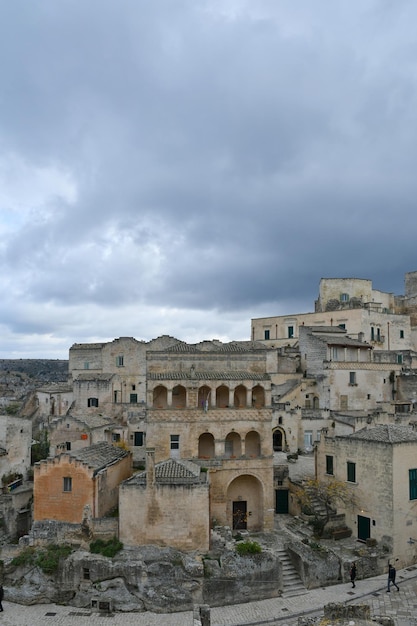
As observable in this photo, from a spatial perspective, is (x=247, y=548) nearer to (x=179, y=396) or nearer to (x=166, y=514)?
(x=166, y=514)

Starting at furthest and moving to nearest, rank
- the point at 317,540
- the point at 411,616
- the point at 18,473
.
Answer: the point at 18,473 → the point at 317,540 → the point at 411,616

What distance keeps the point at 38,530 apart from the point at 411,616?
63.5 feet

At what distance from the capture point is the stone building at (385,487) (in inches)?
1132

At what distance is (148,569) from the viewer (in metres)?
25.5

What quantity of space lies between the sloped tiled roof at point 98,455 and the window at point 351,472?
14.6 m

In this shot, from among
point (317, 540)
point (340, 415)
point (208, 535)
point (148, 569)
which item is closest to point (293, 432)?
point (340, 415)

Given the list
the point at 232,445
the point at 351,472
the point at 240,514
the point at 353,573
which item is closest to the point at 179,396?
the point at 232,445

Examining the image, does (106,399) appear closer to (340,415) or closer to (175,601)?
(340,415)

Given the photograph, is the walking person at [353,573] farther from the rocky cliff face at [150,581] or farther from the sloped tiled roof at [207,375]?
the sloped tiled roof at [207,375]

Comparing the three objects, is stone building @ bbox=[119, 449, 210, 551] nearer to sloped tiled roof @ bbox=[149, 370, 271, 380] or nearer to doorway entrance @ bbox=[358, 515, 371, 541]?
sloped tiled roof @ bbox=[149, 370, 271, 380]

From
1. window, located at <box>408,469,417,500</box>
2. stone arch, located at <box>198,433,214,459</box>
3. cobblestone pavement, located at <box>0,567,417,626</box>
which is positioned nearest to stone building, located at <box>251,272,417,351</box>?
window, located at <box>408,469,417,500</box>


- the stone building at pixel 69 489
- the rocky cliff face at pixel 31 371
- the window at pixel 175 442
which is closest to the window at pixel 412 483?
the window at pixel 175 442

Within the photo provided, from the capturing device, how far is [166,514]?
2686 cm

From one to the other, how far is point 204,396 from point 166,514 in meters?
8.91
